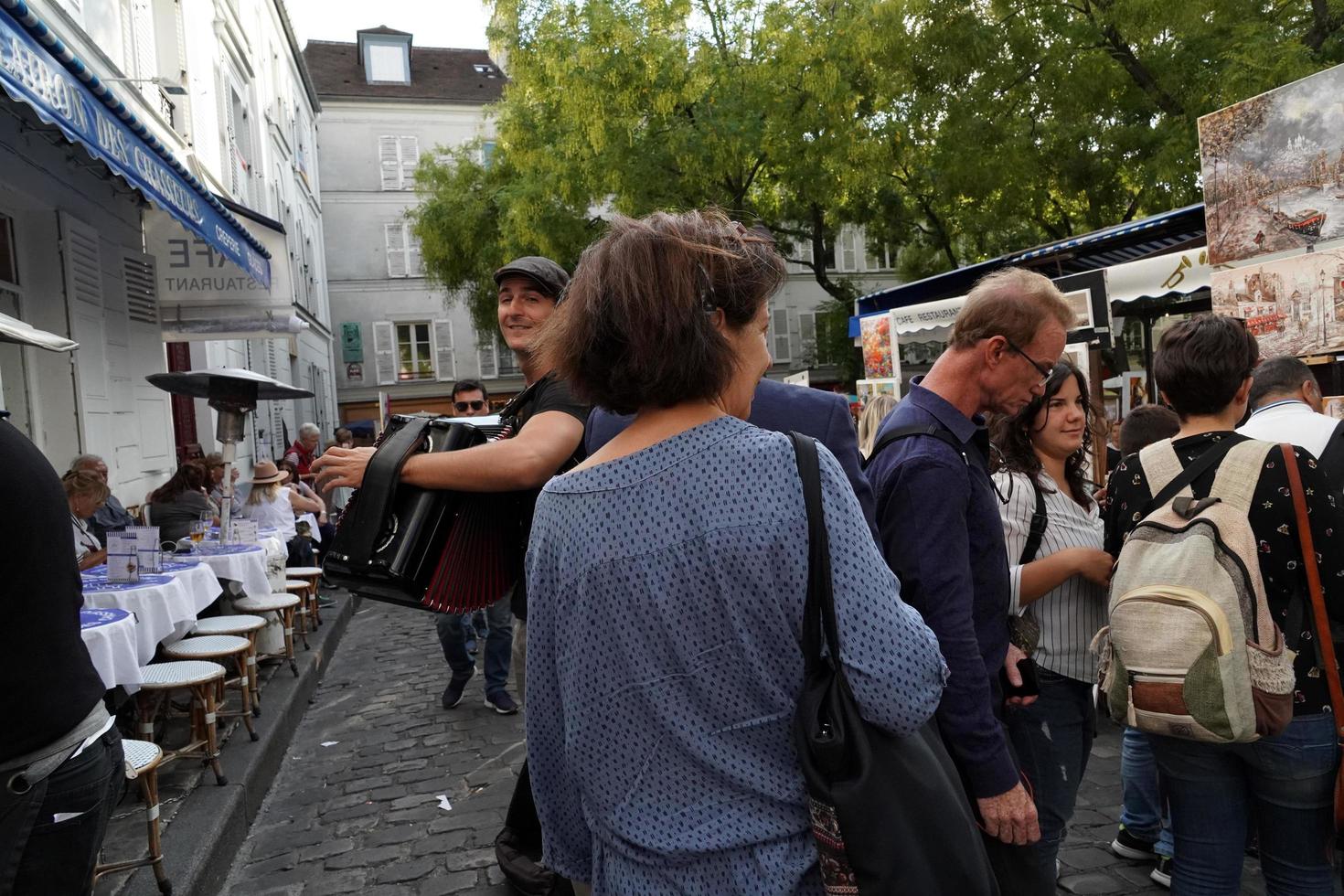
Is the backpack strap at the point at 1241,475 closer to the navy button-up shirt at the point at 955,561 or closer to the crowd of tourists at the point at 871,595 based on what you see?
the crowd of tourists at the point at 871,595

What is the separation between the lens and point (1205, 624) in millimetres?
2242

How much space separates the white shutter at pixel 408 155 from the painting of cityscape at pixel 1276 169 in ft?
113

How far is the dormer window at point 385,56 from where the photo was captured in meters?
38.3

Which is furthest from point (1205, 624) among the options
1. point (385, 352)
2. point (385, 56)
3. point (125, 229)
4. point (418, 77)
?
point (385, 56)

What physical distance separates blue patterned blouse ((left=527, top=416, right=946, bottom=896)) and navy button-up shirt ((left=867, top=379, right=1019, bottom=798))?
0.54 metres

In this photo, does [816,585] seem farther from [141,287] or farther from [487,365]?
[487,365]

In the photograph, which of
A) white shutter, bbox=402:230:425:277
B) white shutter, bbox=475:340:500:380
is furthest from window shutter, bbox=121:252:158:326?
white shutter, bbox=402:230:425:277

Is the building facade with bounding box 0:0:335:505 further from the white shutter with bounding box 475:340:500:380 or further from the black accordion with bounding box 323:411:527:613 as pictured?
the white shutter with bounding box 475:340:500:380

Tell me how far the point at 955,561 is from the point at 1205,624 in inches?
31.7

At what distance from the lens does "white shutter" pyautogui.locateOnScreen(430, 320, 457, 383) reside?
117 feet

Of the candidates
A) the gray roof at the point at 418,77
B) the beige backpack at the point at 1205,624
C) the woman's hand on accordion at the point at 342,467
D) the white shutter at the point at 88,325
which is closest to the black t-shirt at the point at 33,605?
the woman's hand on accordion at the point at 342,467

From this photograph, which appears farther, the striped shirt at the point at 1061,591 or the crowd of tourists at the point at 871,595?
the striped shirt at the point at 1061,591

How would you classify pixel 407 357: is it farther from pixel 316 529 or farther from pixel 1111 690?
pixel 1111 690

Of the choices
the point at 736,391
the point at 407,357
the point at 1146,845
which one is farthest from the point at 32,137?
the point at 407,357
